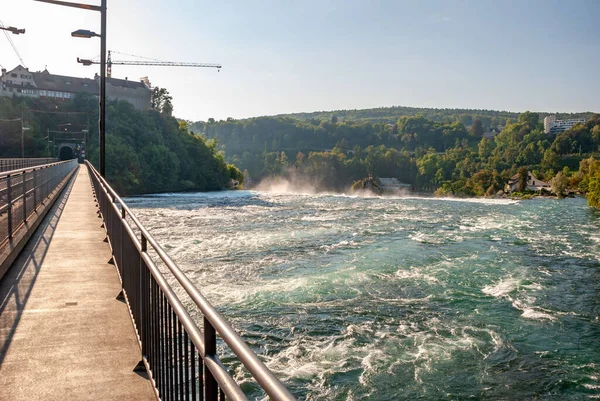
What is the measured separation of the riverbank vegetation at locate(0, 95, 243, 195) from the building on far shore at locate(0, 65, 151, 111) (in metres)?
8.64

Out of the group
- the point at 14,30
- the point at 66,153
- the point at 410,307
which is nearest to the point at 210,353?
the point at 410,307

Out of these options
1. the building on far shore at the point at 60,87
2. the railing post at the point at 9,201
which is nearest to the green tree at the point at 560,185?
the railing post at the point at 9,201

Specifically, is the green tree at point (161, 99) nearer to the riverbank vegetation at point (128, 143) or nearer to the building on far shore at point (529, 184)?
the riverbank vegetation at point (128, 143)

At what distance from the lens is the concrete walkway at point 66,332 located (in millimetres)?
4332

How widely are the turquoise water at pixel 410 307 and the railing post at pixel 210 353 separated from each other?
29.0 ft

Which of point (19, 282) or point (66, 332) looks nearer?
point (66, 332)

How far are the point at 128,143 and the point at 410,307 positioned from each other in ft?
331

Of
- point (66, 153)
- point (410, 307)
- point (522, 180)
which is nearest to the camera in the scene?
point (410, 307)

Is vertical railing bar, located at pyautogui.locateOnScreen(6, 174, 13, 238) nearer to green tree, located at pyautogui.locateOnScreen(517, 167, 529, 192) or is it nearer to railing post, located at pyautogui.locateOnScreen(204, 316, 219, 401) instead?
railing post, located at pyautogui.locateOnScreen(204, 316, 219, 401)

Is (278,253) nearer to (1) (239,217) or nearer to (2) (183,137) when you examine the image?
(1) (239,217)

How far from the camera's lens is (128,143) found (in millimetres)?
109000

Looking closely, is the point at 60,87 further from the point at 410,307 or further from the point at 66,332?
the point at 66,332

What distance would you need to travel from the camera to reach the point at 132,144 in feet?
362

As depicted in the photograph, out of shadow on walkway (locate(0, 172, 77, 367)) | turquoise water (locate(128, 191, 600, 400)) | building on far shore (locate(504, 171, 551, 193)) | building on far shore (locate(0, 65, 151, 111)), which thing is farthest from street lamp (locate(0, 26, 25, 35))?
building on far shore (locate(504, 171, 551, 193))
